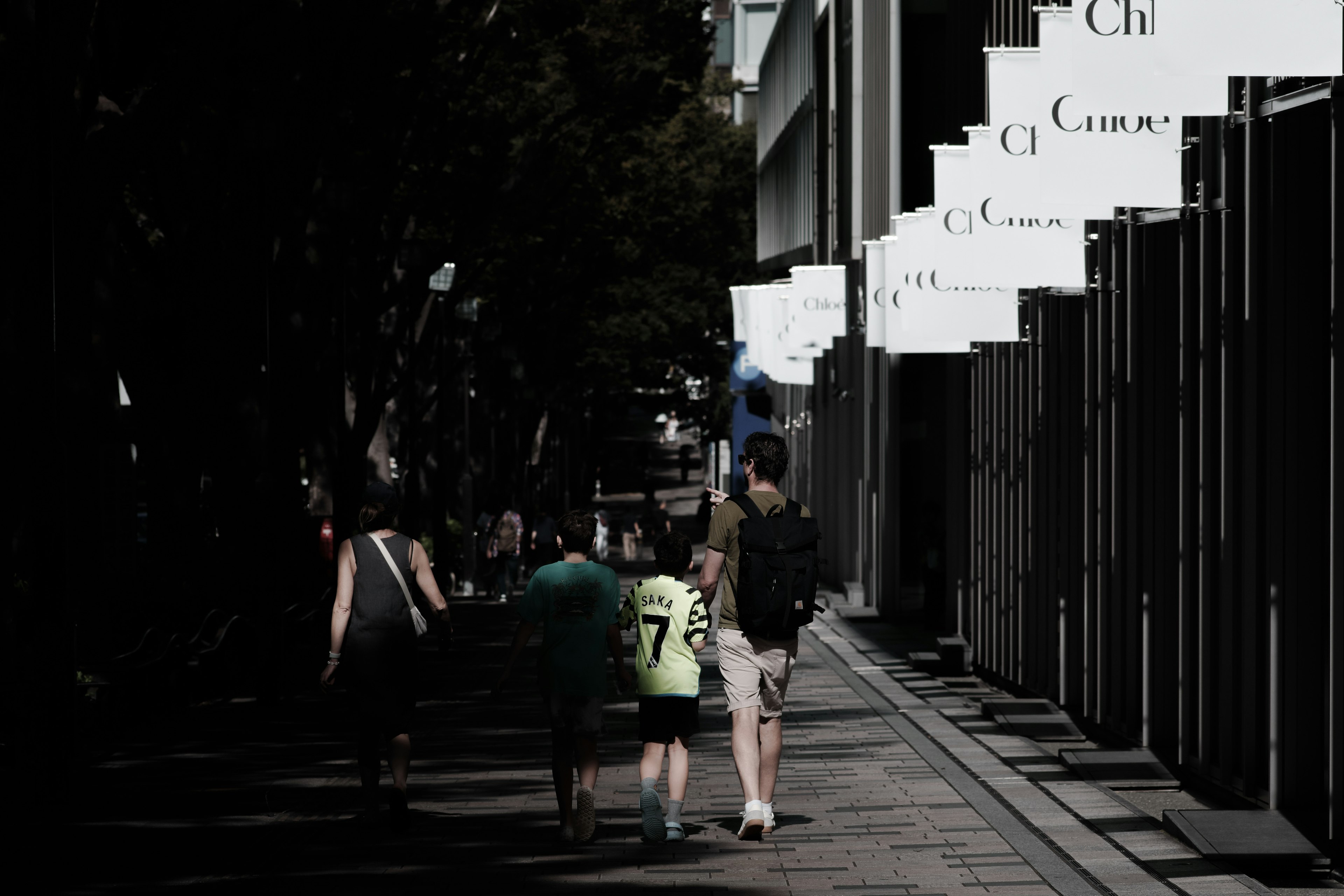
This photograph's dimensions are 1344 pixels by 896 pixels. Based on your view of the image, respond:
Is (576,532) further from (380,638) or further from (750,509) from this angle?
(380,638)

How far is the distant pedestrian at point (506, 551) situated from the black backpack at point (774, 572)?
25551mm

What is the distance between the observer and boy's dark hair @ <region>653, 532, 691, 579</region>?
32.5 ft

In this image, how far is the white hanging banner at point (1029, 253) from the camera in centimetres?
1402

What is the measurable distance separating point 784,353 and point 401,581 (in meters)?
22.8

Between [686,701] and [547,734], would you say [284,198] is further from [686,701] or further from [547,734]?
[686,701]

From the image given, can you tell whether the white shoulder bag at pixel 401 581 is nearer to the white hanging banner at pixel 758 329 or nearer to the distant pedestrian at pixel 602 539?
the white hanging banner at pixel 758 329

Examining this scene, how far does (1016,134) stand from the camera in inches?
512

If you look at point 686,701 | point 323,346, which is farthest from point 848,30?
point 686,701

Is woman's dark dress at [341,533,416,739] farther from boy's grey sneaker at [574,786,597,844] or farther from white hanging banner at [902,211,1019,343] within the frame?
white hanging banner at [902,211,1019,343]

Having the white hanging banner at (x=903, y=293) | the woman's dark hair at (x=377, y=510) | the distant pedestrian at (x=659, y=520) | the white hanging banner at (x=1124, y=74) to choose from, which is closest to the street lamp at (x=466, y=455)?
the distant pedestrian at (x=659, y=520)

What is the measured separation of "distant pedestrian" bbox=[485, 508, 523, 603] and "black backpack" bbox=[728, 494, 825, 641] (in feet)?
83.8

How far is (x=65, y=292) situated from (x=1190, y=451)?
7.75 metres

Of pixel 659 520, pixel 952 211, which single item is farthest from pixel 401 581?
pixel 659 520

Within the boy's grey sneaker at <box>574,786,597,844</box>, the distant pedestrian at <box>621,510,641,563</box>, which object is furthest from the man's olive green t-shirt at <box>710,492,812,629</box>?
the distant pedestrian at <box>621,510,641,563</box>
